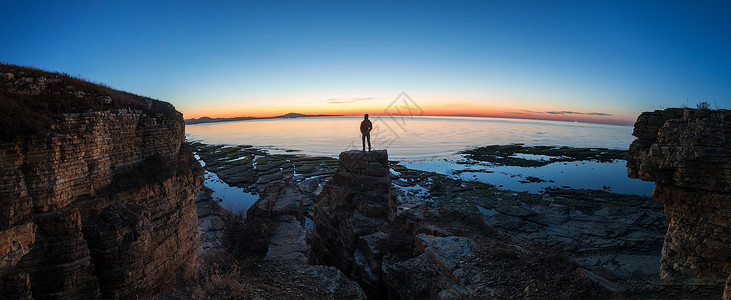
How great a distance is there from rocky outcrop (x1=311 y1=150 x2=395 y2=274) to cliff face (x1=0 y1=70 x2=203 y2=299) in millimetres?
6932

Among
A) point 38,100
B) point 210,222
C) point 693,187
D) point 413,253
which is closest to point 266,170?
point 210,222

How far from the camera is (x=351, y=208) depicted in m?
15.0

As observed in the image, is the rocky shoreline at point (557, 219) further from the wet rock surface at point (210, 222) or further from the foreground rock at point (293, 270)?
the wet rock surface at point (210, 222)

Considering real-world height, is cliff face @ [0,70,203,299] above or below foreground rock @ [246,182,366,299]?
above

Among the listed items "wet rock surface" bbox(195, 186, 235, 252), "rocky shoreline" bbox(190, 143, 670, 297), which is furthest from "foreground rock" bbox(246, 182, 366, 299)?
"wet rock surface" bbox(195, 186, 235, 252)

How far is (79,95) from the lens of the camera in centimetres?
749

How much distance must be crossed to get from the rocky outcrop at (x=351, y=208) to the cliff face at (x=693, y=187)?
982 centimetres

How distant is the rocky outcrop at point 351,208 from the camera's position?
1388cm

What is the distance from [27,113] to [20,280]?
3.48 metres

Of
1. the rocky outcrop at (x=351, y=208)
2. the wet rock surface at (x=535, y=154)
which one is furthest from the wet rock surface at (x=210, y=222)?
the wet rock surface at (x=535, y=154)

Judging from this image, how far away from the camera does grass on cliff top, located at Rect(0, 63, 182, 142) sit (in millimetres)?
5957

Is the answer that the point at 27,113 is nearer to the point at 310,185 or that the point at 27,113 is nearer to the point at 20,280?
the point at 20,280

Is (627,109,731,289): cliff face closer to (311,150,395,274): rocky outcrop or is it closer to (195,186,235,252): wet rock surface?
(311,150,395,274): rocky outcrop

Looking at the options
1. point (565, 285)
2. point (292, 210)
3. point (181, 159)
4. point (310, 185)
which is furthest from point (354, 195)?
point (310, 185)
